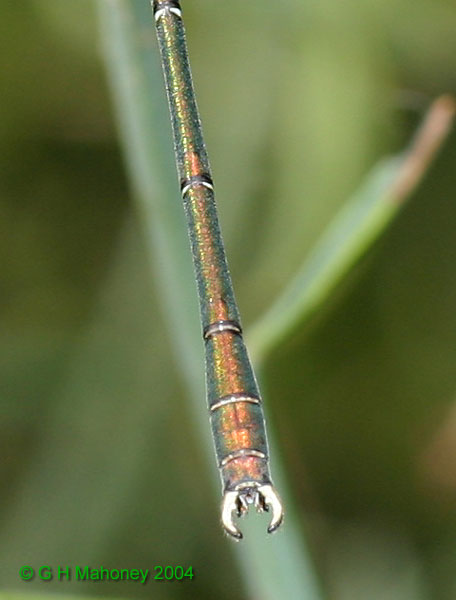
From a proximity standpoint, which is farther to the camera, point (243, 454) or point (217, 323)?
point (217, 323)

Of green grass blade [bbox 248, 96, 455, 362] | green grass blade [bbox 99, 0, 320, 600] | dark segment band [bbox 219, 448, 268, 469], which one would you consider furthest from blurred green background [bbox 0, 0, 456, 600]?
dark segment band [bbox 219, 448, 268, 469]

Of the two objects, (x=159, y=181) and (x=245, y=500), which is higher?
(x=159, y=181)

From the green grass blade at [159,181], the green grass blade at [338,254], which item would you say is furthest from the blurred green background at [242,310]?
the green grass blade at [338,254]

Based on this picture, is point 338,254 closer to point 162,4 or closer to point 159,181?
point 159,181

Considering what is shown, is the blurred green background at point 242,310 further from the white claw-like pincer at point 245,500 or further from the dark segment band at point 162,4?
the white claw-like pincer at point 245,500

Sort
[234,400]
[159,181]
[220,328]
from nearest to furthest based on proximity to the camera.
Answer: [234,400]
[220,328]
[159,181]

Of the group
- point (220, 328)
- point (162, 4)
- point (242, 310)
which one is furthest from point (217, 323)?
point (162, 4)

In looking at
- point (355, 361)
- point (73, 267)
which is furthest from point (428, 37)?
point (73, 267)
